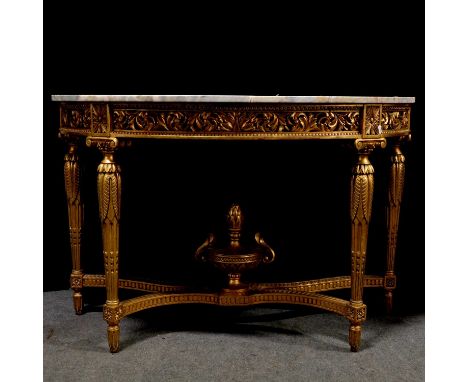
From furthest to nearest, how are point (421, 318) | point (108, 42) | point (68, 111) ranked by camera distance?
1. point (108, 42)
2. point (421, 318)
3. point (68, 111)

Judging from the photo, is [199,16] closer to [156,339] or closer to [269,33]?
[269,33]

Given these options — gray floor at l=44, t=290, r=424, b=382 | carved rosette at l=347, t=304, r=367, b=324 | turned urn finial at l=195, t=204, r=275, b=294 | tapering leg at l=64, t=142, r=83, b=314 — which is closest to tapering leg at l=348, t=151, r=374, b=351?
carved rosette at l=347, t=304, r=367, b=324

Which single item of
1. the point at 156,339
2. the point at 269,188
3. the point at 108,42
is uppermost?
the point at 108,42

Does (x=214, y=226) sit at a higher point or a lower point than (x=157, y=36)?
lower

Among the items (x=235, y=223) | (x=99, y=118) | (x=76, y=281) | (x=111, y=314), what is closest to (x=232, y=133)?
(x=99, y=118)

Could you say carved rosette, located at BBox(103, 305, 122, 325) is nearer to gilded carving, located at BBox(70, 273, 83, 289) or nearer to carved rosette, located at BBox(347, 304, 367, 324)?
gilded carving, located at BBox(70, 273, 83, 289)

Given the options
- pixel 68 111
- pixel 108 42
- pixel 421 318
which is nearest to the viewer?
pixel 68 111

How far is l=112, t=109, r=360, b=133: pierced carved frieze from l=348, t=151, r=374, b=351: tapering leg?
0.51 ft

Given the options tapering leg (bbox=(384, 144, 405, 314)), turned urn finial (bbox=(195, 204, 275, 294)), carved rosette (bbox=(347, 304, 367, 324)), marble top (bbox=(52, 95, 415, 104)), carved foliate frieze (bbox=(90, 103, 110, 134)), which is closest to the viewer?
marble top (bbox=(52, 95, 415, 104))

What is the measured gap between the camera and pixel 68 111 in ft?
8.80

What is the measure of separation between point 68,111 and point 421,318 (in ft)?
5.13

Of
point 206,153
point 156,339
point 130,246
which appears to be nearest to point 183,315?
point 156,339

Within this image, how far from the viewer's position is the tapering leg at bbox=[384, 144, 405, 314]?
9.70 feet

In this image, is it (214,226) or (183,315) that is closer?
(183,315)
